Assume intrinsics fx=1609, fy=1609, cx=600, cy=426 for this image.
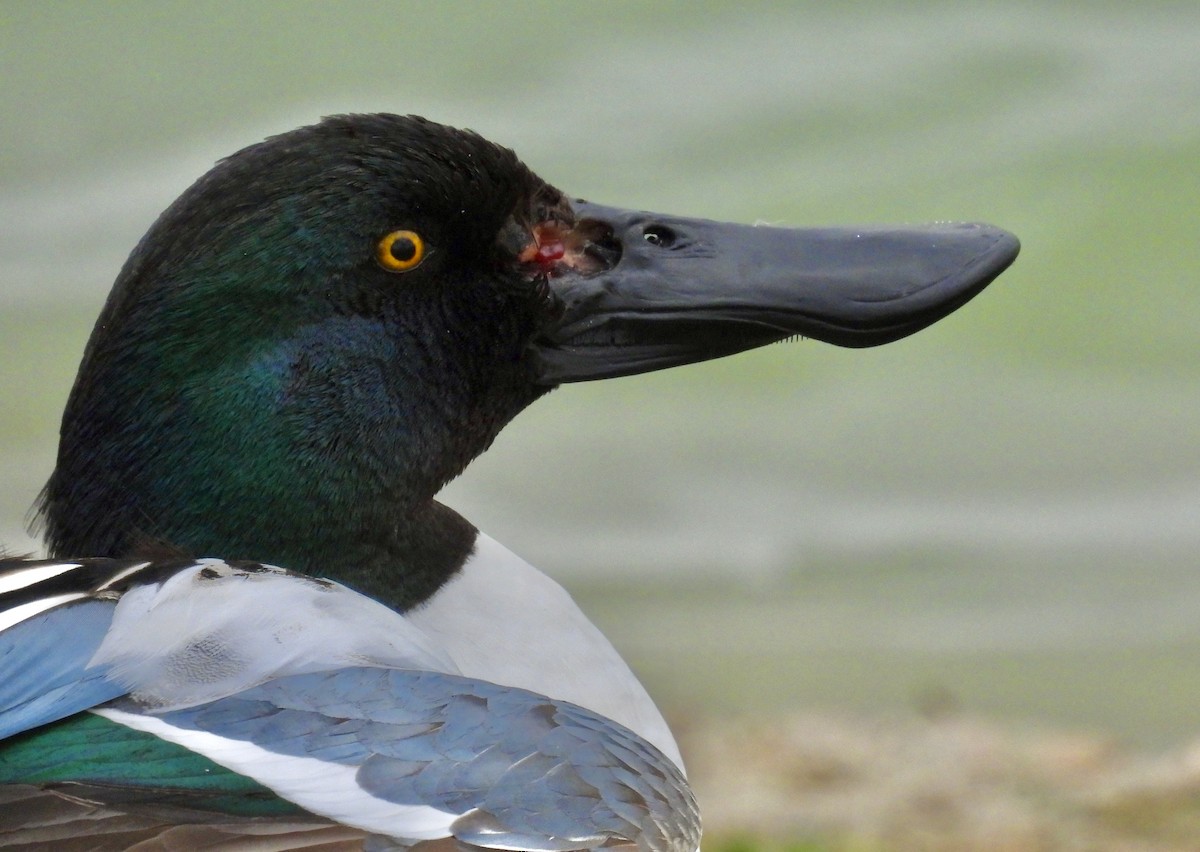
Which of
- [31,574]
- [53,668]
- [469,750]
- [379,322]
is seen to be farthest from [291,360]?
[469,750]

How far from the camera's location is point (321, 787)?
1569 mm

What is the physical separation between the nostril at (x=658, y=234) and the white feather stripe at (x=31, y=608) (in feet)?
3.06

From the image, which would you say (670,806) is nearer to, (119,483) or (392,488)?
(392,488)

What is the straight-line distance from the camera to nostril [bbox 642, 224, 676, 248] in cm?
230

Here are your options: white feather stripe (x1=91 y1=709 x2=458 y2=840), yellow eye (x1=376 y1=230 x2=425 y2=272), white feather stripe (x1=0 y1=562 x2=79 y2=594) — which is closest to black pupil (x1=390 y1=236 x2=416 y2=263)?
yellow eye (x1=376 y1=230 x2=425 y2=272)

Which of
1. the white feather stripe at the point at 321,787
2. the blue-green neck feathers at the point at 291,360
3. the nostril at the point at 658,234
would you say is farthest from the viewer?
the nostril at the point at 658,234

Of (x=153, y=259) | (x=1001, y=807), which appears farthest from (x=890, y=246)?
(x=1001, y=807)

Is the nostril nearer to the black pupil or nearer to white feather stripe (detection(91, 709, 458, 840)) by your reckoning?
the black pupil

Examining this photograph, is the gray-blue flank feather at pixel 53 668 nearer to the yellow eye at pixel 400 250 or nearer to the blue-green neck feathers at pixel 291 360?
the blue-green neck feathers at pixel 291 360

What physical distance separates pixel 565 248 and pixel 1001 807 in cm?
256

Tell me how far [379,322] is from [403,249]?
0.10m

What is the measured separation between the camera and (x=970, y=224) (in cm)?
225

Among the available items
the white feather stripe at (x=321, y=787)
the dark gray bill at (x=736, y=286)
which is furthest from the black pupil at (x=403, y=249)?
the white feather stripe at (x=321, y=787)

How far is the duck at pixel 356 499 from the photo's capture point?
1.60m
